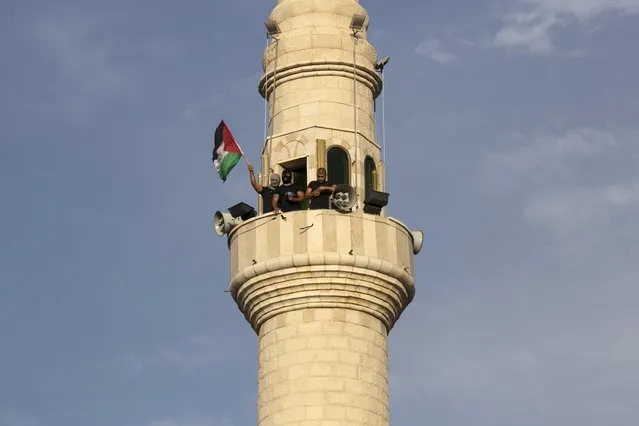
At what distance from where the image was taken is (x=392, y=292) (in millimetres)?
35375

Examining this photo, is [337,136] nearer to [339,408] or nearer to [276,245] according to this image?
[276,245]

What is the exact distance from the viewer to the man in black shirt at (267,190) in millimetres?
36031

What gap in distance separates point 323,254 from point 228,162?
3.54 metres

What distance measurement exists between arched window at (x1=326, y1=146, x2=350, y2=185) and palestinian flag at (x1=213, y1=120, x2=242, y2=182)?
184cm

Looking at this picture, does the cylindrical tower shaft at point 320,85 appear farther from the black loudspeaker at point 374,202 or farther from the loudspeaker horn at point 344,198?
the loudspeaker horn at point 344,198

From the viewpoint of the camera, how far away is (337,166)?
3675cm

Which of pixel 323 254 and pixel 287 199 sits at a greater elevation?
pixel 287 199

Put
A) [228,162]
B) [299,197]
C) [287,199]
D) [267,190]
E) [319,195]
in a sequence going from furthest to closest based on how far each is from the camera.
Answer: [228,162] → [267,190] → [287,199] → [299,197] → [319,195]

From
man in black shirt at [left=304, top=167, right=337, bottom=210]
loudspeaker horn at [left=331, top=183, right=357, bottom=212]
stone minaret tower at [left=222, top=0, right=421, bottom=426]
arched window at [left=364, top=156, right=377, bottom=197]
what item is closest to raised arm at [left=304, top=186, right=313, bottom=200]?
man in black shirt at [left=304, top=167, right=337, bottom=210]

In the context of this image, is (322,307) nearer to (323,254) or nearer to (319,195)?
(323,254)

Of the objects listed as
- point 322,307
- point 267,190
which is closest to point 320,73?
point 267,190

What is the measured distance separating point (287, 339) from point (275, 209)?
8.92 ft

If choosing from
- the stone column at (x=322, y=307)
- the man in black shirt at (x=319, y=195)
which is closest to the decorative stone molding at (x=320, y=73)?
the man in black shirt at (x=319, y=195)

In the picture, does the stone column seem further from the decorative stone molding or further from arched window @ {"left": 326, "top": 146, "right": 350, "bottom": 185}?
the decorative stone molding
